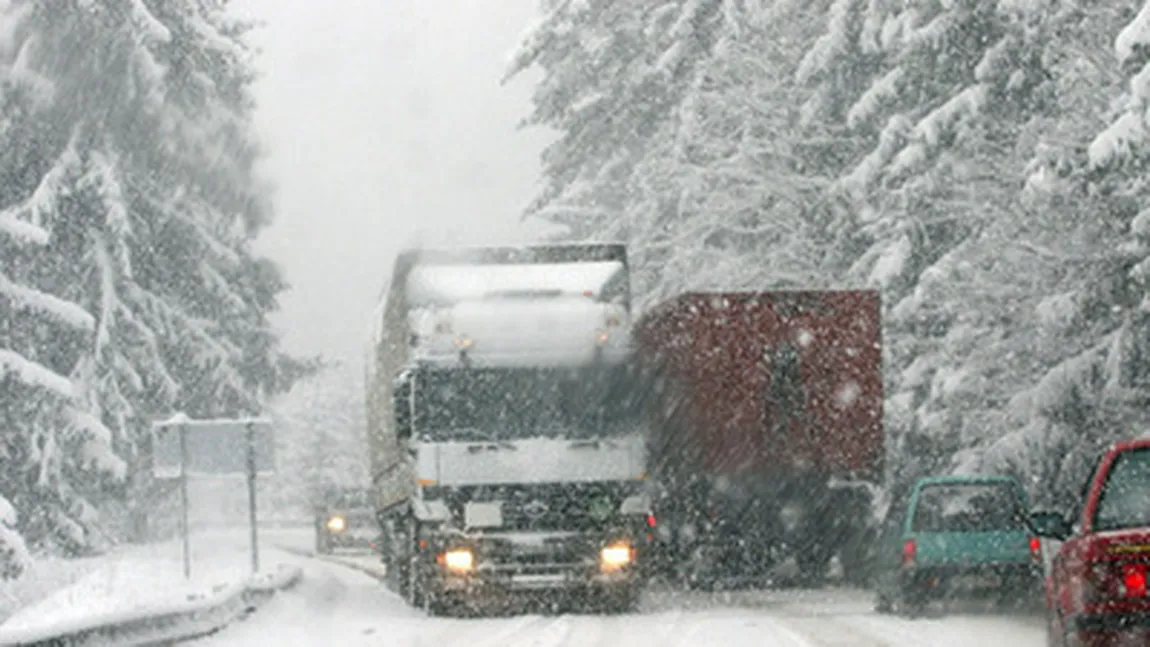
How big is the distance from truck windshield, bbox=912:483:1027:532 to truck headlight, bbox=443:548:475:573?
14.8 feet

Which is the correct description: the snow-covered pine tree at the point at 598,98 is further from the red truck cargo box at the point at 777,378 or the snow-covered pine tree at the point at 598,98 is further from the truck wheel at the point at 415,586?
the truck wheel at the point at 415,586

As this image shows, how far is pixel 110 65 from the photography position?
3953 cm

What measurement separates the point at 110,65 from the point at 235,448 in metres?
12.3

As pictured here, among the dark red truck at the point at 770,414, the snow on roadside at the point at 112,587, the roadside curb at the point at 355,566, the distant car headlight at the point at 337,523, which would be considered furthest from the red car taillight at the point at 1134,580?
the distant car headlight at the point at 337,523

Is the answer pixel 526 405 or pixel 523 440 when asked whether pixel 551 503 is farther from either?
pixel 526 405

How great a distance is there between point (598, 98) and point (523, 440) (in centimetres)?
2478

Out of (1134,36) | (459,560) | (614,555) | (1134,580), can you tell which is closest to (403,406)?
(459,560)

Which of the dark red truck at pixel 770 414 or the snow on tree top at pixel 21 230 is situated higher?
the snow on tree top at pixel 21 230

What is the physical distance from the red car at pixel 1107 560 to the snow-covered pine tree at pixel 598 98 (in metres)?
32.1

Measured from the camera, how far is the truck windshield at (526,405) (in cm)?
2248

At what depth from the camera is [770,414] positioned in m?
27.4

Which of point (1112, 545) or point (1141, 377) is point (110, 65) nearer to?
point (1141, 377)

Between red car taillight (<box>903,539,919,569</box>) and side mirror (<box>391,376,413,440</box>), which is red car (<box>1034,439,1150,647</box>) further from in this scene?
side mirror (<box>391,376,413,440</box>)

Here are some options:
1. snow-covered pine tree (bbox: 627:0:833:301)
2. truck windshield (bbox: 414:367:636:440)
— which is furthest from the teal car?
snow-covered pine tree (bbox: 627:0:833:301)
